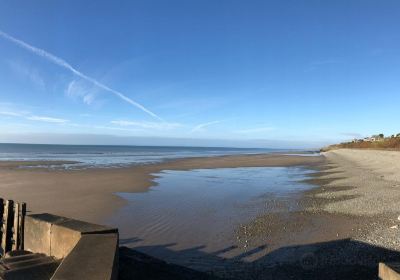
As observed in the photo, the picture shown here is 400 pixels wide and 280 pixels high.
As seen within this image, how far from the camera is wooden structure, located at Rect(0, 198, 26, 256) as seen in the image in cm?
868

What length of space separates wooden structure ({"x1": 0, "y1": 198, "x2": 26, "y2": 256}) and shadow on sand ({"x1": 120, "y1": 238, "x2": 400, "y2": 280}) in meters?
2.58

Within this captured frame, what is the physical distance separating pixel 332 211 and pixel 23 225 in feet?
33.6

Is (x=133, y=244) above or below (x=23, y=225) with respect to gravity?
below

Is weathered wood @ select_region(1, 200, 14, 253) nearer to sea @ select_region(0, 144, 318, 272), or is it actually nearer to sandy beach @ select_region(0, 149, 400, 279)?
sea @ select_region(0, 144, 318, 272)

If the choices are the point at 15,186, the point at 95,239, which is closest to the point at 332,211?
the point at 95,239

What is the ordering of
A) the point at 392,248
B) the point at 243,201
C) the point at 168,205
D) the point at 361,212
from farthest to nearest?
the point at 243,201 < the point at 168,205 < the point at 361,212 < the point at 392,248

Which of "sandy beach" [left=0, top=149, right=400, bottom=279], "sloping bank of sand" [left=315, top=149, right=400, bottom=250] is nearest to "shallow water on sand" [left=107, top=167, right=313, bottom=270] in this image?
"sandy beach" [left=0, top=149, right=400, bottom=279]

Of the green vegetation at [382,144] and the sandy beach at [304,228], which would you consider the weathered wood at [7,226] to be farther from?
the green vegetation at [382,144]

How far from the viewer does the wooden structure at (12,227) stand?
8.68 metres

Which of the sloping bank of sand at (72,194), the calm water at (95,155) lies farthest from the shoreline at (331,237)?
the calm water at (95,155)

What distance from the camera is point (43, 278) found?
624 centimetres

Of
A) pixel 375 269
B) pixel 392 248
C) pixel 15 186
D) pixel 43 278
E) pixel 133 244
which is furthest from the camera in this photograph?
pixel 15 186

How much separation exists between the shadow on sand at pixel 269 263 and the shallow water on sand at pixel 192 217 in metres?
0.08

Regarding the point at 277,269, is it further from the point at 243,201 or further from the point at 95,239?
the point at 243,201
